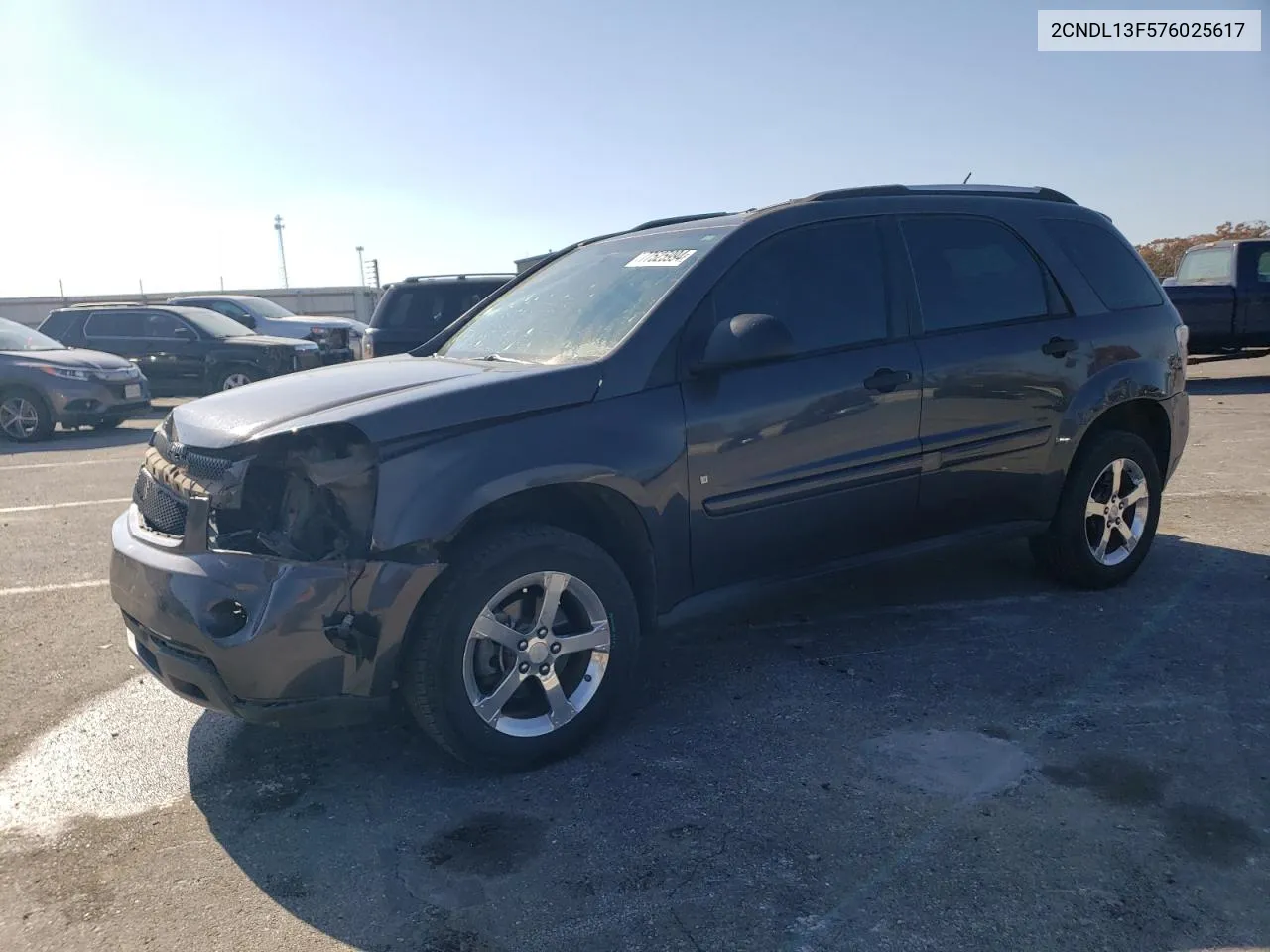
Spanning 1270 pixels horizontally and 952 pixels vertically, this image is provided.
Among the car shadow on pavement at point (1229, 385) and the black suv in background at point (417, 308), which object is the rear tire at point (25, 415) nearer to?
the black suv in background at point (417, 308)

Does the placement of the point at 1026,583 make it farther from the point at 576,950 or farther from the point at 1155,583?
the point at 576,950

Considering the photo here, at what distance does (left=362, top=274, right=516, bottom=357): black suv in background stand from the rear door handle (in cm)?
740

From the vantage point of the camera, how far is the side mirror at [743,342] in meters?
3.57

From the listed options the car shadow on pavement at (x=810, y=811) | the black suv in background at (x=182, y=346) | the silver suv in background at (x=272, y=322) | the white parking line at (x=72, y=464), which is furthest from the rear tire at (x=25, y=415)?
the car shadow on pavement at (x=810, y=811)

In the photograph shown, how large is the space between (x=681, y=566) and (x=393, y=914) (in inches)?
61.9

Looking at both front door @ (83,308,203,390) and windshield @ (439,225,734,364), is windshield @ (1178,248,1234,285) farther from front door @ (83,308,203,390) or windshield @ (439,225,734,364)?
front door @ (83,308,203,390)

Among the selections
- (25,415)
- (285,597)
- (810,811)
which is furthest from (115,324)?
(810,811)

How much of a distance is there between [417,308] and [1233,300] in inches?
454

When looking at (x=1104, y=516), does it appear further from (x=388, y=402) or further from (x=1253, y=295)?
(x=1253, y=295)

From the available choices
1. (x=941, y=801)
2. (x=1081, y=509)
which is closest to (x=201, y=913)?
(x=941, y=801)

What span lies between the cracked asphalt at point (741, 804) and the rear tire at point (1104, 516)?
0.67ft

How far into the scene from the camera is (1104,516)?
500 centimetres

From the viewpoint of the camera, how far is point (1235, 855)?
9.09ft

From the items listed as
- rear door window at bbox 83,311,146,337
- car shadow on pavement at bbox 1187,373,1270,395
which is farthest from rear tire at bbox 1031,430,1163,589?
rear door window at bbox 83,311,146,337
